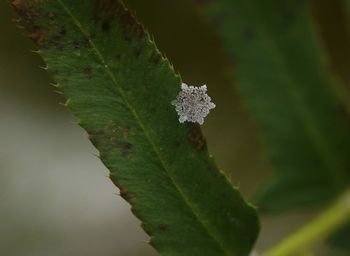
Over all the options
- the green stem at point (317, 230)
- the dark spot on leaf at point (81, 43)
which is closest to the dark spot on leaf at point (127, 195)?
the dark spot on leaf at point (81, 43)

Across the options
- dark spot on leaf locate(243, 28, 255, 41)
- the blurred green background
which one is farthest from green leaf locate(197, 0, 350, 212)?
the blurred green background

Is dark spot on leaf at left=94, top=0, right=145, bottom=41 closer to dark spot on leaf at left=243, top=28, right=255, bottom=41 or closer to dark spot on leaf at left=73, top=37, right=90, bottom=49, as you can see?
dark spot on leaf at left=73, top=37, right=90, bottom=49

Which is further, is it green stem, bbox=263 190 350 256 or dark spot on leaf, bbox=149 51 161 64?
green stem, bbox=263 190 350 256

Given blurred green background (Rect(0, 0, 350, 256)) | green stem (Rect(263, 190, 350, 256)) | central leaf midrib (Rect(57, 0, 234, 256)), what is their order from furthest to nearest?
blurred green background (Rect(0, 0, 350, 256)), green stem (Rect(263, 190, 350, 256)), central leaf midrib (Rect(57, 0, 234, 256))

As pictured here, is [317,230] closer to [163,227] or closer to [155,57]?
[163,227]

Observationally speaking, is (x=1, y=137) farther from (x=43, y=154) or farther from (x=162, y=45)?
(x=162, y=45)

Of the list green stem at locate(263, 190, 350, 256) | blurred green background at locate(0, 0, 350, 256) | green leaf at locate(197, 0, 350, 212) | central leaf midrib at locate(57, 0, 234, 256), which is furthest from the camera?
blurred green background at locate(0, 0, 350, 256)

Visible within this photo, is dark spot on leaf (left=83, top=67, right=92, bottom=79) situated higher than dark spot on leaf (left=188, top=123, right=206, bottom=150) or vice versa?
dark spot on leaf (left=83, top=67, right=92, bottom=79)

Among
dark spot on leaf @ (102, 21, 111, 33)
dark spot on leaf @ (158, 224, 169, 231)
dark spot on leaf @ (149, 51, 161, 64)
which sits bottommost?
dark spot on leaf @ (158, 224, 169, 231)
